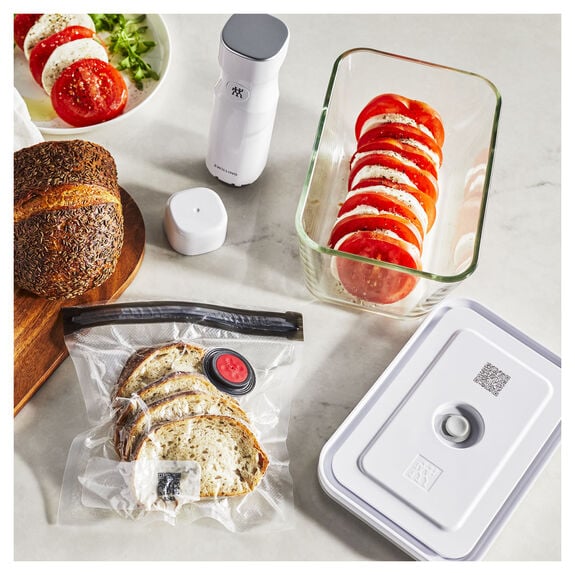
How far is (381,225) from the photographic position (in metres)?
1.27

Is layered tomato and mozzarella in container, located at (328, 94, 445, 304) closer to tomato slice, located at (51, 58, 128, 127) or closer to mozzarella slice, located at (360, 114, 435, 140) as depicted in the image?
mozzarella slice, located at (360, 114, 435, 140)

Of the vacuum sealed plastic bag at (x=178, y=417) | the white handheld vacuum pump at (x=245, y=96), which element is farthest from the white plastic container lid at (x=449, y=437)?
the white handheld vacuum pump at (x=245, y=96)

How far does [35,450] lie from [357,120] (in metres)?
0.81

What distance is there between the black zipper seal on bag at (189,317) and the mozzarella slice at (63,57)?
46 centimetres

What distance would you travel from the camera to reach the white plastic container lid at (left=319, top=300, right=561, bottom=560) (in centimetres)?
118

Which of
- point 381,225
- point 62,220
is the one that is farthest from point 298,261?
point 62,220

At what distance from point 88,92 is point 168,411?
626 millimetres

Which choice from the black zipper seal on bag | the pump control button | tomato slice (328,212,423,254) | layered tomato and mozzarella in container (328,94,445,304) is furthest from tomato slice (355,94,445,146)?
the pump control button

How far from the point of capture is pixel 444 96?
150 cm

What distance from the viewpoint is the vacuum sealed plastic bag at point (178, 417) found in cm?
115

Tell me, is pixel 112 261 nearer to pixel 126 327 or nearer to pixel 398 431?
pixel 126 327

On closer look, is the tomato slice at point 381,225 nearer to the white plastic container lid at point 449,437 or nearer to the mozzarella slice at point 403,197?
the mozzarella slice at point 403,197

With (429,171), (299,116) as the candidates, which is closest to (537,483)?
(429,171)

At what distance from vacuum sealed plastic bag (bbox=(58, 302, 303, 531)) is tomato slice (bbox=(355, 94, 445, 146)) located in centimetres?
46
